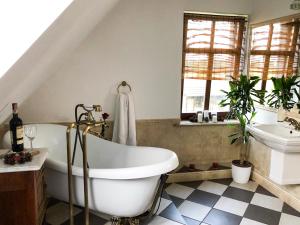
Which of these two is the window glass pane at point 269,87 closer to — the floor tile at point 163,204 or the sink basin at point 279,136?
the sink basin at point 279,136

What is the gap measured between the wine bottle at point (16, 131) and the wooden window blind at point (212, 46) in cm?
216

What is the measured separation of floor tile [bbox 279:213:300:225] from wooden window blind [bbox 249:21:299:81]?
157cm

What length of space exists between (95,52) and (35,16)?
176 centimetres

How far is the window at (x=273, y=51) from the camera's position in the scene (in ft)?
9.59

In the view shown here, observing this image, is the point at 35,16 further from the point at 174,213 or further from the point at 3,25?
the point at 174,213

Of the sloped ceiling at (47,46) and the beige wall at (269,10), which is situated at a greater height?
the beige wall at (269,10)

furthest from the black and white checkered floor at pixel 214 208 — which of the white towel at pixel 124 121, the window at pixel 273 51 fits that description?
the window at pixel 273 51

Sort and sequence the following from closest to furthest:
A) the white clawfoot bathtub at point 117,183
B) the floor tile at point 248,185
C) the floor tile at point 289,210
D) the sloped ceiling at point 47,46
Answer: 1. the sloped ceiling at point 47,46
2. the white clawfoot bathtub at point 117,183
3. the floor tile at point 289,210
4. the floor tile at point 248,185

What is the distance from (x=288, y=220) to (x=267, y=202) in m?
0.35

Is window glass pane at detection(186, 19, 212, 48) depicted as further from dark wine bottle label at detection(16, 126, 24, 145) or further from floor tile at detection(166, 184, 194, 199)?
dark wine bottle label at detection(16, 126, 24, 145)

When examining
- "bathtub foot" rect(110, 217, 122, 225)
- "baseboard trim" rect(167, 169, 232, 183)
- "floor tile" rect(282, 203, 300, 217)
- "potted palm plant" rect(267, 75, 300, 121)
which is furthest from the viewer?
"baseboard trim" rect(167, 169, 232, 183)

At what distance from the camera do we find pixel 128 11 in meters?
2.89

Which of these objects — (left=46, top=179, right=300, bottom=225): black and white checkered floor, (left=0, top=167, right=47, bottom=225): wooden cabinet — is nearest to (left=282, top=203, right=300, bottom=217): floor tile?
(left=46, top=179, right=300, bottom=225): black and white checkered floor

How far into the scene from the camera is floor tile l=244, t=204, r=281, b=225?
245cm
